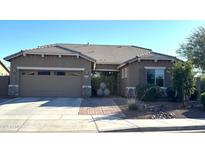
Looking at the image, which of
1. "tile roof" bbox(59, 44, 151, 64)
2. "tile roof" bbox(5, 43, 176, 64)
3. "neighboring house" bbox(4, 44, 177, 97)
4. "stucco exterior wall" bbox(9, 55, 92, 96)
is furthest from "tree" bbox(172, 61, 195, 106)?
"tile roof" bbox(59, 44, 151, 64)

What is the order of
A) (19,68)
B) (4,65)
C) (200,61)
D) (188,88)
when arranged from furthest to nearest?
(4,65), (19,68), (200,61), (188,88)

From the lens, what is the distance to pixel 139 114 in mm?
15312

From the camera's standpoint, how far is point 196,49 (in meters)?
23.7

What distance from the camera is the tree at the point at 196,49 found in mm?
23062

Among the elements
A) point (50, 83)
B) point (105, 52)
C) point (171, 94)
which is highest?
point (105, 52)

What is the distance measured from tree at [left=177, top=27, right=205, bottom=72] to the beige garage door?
9634 mm

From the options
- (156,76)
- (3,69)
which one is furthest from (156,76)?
(3,69)

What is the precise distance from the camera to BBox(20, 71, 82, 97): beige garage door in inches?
1016

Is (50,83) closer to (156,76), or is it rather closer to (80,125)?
(156,76)

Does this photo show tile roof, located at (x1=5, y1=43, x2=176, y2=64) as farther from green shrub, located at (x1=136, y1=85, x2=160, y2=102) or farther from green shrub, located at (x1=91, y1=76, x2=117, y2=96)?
green shrub, located at (x1=136, y1=85, x2=160, y2=102)
